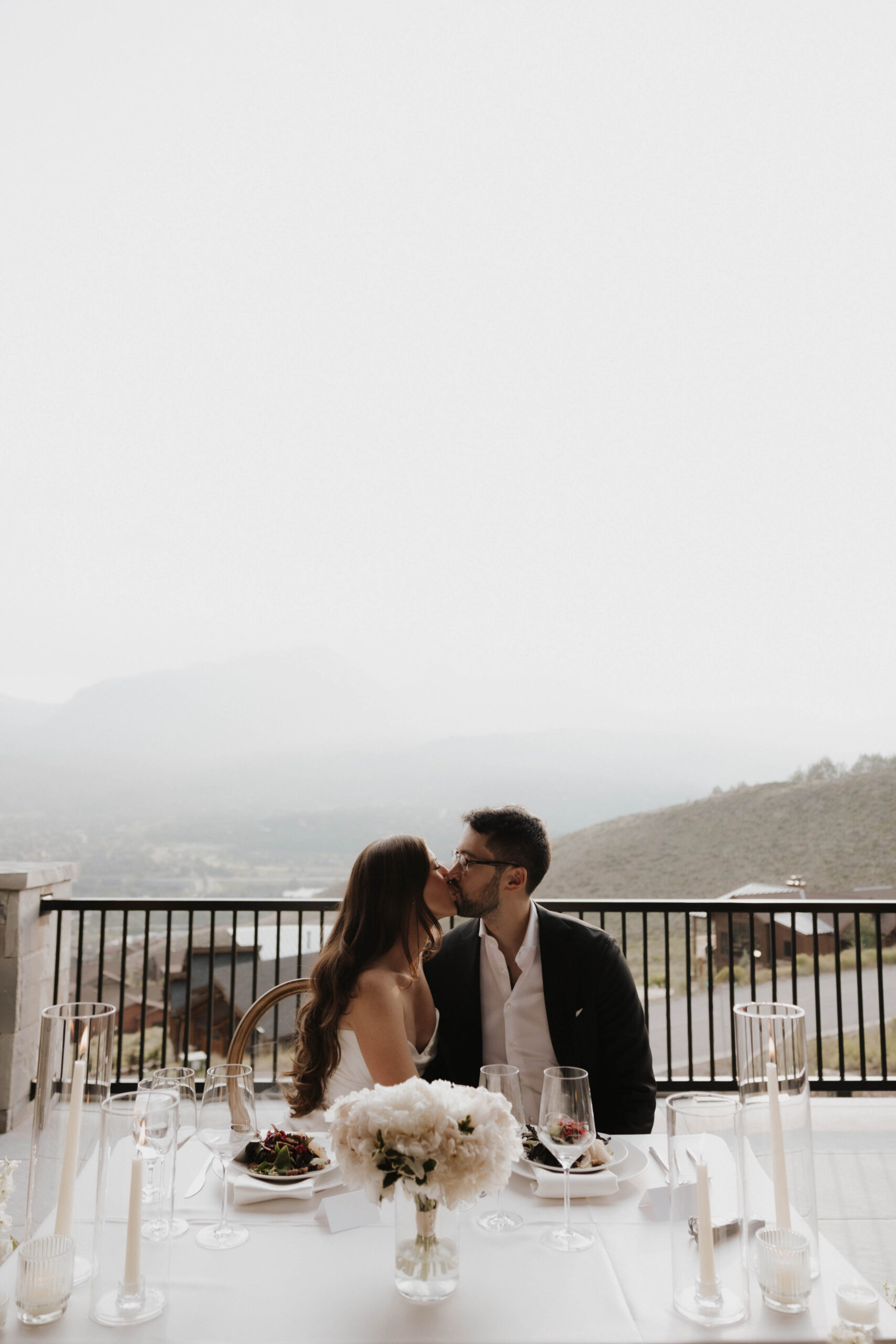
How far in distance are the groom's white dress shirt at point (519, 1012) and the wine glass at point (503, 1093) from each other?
991 mm

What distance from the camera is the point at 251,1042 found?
2.27m

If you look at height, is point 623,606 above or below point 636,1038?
above

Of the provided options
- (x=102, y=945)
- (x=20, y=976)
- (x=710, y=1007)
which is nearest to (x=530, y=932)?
(x=710, y=1007)

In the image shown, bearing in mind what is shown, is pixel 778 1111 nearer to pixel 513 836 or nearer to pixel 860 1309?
pixel 860 1309

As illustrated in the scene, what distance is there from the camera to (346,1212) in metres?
1.27

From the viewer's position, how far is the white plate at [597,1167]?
1384 mm

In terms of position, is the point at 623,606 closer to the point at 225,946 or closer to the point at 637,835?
the point at 637,835

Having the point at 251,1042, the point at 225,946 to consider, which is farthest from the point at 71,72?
the point at 251,1042

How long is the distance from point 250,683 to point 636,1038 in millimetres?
46428

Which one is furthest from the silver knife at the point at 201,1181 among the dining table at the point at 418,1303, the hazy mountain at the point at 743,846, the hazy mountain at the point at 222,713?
the hazy mountain at the point at 222,713

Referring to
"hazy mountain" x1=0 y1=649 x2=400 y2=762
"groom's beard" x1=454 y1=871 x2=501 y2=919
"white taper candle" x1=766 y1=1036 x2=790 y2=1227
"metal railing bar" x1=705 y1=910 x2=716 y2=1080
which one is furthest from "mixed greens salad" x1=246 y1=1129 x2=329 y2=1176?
"hazy mountain" x1=0 y1=649 x2=400 y2=762

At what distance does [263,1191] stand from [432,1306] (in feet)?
1.34

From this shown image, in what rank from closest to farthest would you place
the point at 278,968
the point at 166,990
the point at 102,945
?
the point at 278,968, the point at 102,945, the point at 166,990

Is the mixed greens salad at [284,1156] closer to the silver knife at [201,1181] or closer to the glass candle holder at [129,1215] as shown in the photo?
the silver knife at [201,1181]
